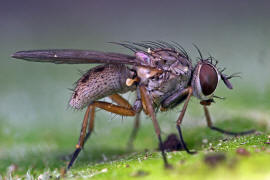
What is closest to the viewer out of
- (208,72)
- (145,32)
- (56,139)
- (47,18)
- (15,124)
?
(208,72)

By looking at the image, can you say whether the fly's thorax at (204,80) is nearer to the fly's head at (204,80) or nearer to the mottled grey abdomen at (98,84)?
the fly's head at (204,80)

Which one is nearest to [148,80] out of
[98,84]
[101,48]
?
[98,84]

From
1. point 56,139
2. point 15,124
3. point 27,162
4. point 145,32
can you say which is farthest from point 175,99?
point 145,32

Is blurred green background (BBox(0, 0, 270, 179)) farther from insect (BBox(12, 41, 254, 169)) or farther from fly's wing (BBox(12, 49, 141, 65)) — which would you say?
fly's wing (BBox(12, 49, 141, 65))

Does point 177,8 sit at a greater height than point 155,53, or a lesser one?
greater

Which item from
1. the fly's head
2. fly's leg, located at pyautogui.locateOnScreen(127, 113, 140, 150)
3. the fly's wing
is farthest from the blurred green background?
the fly's wing

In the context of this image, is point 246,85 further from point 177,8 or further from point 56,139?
point 177,8

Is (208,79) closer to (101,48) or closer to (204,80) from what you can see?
(204,80)

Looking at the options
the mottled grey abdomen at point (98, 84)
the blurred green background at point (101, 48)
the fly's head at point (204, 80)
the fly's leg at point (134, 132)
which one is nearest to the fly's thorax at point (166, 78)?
the fly's head at point (204, 80)

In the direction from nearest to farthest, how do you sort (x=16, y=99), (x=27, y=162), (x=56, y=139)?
(x=27, y=162)
(x=56, y=139)
(x=16, y=99)
